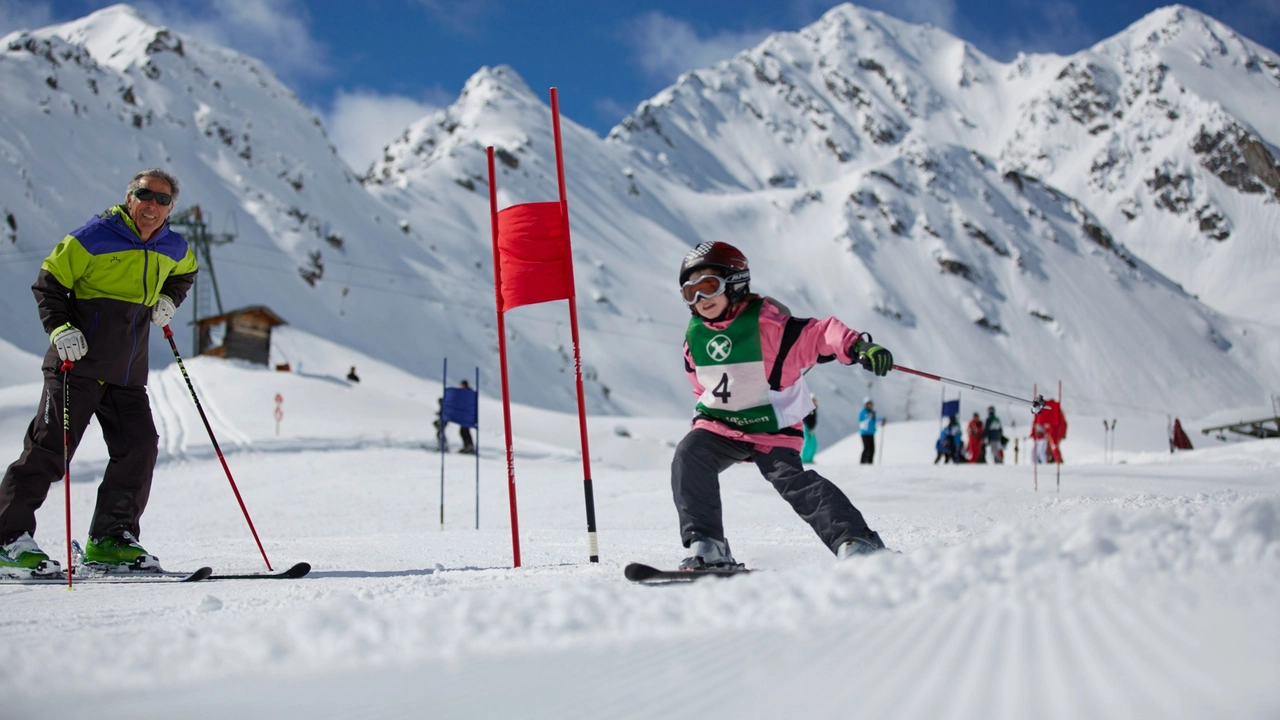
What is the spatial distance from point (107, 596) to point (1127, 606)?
3.19 metres

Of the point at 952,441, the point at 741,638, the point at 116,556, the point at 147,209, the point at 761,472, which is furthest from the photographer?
the point at 952,441

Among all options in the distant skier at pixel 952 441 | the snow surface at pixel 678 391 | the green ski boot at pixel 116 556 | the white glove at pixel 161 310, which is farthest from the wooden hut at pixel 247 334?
the green ski boot at pixel 116 556

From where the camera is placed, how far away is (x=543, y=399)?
52.9 m

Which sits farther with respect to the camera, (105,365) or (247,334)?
(247,334)

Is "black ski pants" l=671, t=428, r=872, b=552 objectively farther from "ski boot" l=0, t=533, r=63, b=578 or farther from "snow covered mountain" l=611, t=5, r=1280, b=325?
"snow covered mountain" l=611, t=5, r=1280, b=325

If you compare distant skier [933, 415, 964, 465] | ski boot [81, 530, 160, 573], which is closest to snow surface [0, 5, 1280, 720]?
ski boot [81, 530, 160, 573]

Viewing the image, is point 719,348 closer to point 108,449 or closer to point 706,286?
point 706,286

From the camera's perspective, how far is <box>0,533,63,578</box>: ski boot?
11.6 feet

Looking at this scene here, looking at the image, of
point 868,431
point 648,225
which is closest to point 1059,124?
point 648,225

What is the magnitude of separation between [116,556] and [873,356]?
3394 mm

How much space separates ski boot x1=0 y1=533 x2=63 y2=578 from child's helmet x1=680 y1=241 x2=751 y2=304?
2927 mm

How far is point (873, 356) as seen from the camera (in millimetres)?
3025

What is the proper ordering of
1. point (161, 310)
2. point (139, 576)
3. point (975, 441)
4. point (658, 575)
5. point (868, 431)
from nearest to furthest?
point (658, 575)
point (139, 576)
point (161, 310)
point (868, 431)
point (975, 441)

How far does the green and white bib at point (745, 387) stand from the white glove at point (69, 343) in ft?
8.42
